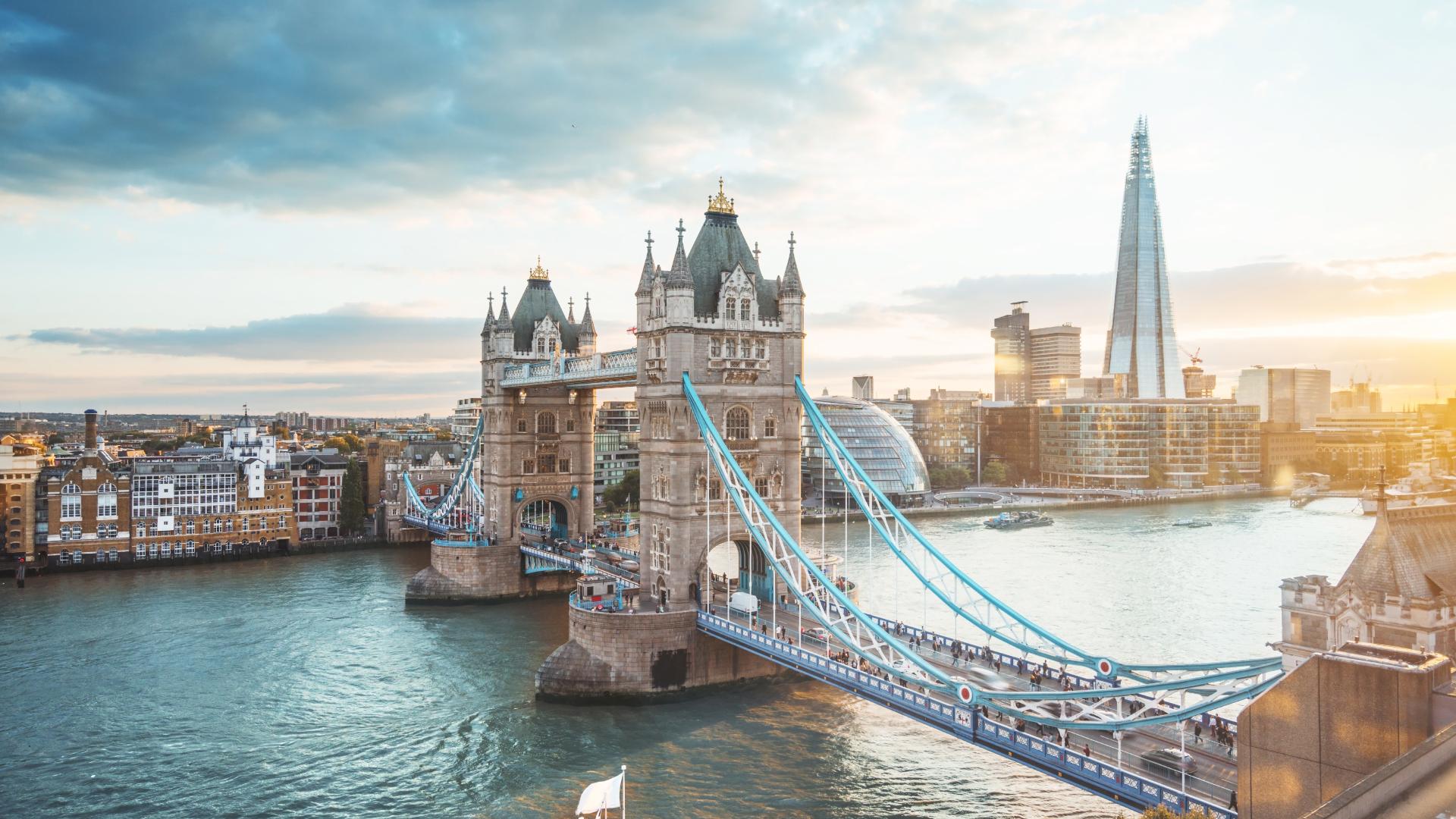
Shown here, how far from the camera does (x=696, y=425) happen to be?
45.6 metres

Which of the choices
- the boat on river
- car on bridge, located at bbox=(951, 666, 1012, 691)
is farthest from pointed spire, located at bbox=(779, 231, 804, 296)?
the boat on river

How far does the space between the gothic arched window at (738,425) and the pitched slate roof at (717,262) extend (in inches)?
194

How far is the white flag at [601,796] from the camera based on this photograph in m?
26.9

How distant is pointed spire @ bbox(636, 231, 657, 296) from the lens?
48156mm

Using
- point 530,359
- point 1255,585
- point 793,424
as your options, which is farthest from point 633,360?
point 1255,585

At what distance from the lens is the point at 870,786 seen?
32.3 m

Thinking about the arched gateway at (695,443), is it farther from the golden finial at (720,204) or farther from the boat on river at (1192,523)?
the boat on river at (1192,523)

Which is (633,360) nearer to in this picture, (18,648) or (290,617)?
(290,617)

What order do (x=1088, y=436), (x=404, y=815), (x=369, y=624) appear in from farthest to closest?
1. (x=1088, y=436)
2. (x=369, y=624)
3. (x=404, y=815)

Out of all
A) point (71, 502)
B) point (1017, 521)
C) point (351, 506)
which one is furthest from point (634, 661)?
point (1017, 521)

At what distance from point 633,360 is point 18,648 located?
36661 millimetres

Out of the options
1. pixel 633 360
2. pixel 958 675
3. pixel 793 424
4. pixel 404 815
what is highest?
pixel 633 360

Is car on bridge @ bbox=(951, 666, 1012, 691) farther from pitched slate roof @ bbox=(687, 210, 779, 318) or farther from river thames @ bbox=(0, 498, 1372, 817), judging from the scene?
pitched slate roof @ bbox=(687, 210, 779, 318)

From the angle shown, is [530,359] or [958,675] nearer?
[958,675]
